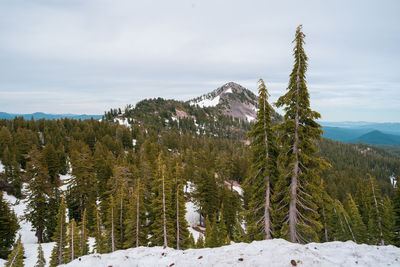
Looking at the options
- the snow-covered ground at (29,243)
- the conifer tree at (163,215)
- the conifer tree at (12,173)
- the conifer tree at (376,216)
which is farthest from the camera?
the conifer tree at (12,173)

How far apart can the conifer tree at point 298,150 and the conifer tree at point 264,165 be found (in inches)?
56.8

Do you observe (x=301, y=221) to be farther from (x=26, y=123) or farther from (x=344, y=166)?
(x=344, y=166)

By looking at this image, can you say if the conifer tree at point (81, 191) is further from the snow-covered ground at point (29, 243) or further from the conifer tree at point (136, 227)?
the conifer tree at point (136, 227)

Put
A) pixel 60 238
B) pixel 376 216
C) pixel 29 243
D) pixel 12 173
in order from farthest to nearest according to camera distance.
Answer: pixel 12 173 → pixel 29 243 → pixel 376 216 → pixel 60 238

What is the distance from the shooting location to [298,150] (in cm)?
1227

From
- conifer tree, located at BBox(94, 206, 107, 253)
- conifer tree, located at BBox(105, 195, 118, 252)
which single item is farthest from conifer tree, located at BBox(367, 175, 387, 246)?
conifer tree, located at BBox(94, 206, 107, 253)

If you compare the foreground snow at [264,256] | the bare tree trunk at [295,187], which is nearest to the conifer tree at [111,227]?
the foreground snow at [264,256]

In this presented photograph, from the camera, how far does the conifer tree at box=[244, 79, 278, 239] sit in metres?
14.2

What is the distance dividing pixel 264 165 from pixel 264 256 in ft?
24.2

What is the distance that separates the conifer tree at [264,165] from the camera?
46.5ft

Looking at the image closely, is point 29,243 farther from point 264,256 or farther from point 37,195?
point 264,256

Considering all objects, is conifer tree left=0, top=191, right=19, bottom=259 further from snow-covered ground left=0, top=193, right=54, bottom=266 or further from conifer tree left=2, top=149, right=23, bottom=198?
conifer tree left=2, top=149, right=23, bottom=198

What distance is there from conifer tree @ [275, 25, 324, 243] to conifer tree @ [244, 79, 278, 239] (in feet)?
4.74

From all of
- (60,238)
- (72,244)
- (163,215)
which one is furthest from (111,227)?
(163,215)
